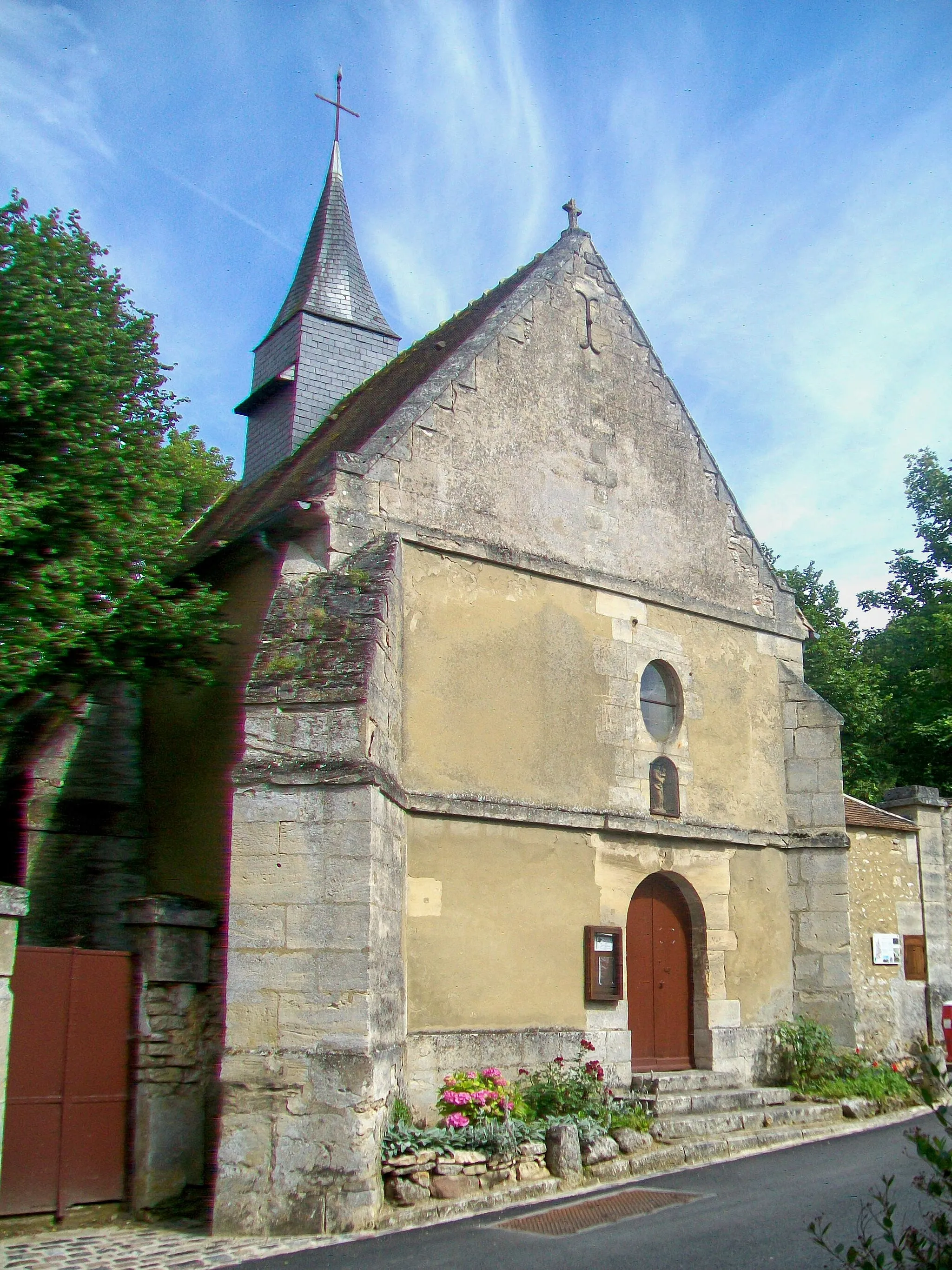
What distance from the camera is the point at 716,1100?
10352 millimetres

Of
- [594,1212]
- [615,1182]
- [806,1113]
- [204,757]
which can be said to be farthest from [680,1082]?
[204,757]

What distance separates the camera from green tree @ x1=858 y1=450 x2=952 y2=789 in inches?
878

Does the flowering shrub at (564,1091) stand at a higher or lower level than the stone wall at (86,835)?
lower

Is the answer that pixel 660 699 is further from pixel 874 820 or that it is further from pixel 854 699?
pixel 854 699

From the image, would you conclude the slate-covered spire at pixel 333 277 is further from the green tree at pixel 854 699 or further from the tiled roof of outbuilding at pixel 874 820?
the green tree at pixel 854 699

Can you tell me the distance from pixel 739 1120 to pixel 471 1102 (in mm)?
2859

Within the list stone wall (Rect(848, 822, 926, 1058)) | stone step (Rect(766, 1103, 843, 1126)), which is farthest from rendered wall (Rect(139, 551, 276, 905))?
stone wall (Rect(848, 822, 926, 1058))

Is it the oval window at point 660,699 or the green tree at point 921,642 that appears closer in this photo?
the oval window at point 660,699

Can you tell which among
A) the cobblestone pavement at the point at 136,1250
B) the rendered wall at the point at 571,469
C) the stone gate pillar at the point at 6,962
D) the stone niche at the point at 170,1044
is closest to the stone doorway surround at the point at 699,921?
the rendered wall at the point at 571,469

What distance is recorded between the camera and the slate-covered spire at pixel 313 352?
15461 mm

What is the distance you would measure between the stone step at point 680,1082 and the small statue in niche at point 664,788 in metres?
2.39

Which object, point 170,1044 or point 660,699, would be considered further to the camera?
point 660,699

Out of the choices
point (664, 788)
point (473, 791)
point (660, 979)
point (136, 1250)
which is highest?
point (664, 788)

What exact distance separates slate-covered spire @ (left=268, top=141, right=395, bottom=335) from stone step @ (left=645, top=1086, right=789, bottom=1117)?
1082cm
